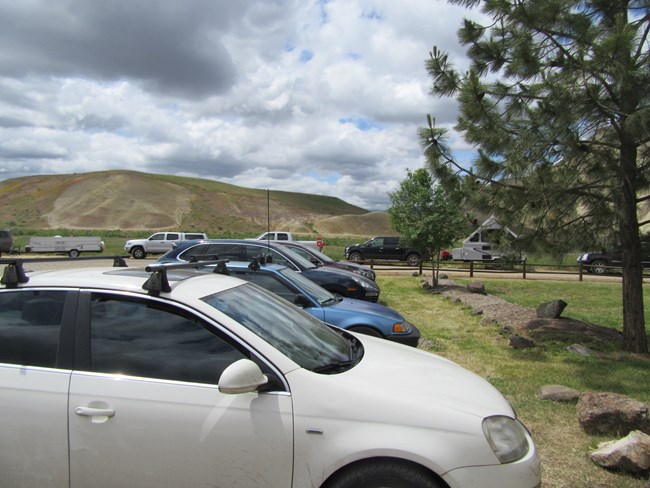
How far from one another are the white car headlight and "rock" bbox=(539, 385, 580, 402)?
2.96m

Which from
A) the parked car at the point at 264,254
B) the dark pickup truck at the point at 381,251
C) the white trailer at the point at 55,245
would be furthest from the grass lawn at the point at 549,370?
the white trailer at the point at 55,245

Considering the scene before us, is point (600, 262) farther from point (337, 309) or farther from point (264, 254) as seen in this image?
point (337, 309)

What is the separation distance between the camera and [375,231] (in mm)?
110938

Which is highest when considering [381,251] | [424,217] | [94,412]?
[424,217]

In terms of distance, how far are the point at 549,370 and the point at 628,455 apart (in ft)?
10.4

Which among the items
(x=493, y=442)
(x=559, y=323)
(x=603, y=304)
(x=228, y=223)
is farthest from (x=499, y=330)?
(x=228, y=223)

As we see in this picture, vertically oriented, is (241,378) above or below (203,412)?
above


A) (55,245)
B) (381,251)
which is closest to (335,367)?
(381,251)

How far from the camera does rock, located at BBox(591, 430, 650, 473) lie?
3604mm

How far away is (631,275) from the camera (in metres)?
7.98

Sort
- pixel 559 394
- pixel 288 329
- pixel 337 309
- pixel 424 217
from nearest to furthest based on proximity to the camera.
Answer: pixel 288 329
pixel 559 394
pixel 337 309
pixel 424 217

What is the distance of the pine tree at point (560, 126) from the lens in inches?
261

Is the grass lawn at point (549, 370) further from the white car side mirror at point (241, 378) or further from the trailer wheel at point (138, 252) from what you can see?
the trailer wheel at point (138, 252)

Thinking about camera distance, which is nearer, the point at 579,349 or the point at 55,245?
the point at 579,349
